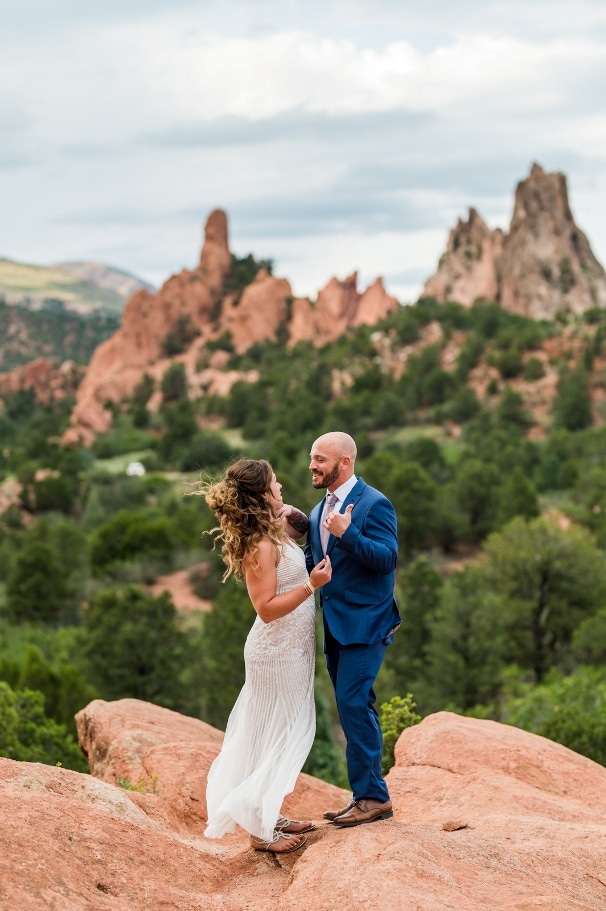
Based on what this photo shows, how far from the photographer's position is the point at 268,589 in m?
6.14

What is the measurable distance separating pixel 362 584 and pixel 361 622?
23 cm

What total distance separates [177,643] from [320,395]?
61.4 m

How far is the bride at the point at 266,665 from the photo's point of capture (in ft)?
20.0

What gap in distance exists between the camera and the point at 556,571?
32.7m

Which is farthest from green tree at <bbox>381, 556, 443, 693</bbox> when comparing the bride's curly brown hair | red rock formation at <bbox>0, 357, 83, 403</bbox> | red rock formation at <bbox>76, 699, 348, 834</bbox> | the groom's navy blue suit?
red rock formation at <bbox>0, 357, 83, 403</bbox>

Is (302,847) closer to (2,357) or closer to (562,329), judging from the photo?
(562,329)

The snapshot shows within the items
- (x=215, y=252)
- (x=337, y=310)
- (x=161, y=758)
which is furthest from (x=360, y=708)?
(x=337, y=310)

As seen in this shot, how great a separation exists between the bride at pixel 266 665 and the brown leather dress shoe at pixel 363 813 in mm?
301

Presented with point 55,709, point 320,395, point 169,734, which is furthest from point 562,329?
point 169,734

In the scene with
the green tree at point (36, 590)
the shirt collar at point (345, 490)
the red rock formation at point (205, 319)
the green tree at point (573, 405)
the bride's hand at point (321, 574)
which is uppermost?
the red rock formation at point (205, 319)

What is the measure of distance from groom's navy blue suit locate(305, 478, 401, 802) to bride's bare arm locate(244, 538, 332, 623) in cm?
Answer: 25

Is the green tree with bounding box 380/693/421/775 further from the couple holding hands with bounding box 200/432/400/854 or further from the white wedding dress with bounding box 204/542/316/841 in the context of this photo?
the white wedding dress with bounding box 204/542/316/841

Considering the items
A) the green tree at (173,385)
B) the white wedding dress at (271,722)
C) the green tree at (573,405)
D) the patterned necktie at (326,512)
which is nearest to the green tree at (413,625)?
the white wedding dress at (271,722)

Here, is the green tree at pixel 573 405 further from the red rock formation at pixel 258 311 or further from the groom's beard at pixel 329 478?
the groom's beard at pixel 329 478
